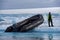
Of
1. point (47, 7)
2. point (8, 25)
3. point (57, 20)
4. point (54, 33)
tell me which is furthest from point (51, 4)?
point (8, 25)

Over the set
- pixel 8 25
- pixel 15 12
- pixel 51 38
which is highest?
pixel 15 12

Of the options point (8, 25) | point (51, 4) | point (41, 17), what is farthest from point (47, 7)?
point (8, 25)

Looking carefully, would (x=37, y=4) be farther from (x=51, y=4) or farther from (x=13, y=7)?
(x=13, y=7)

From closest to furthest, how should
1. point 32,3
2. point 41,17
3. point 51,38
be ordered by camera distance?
point 51,38 → point 41,17 → point 32,3

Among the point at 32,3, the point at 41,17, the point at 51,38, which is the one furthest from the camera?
the point at 32,3

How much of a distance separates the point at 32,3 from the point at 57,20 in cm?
30

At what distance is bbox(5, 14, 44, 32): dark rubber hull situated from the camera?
116 cm

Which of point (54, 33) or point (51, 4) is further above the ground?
Answer: point (51, 4)

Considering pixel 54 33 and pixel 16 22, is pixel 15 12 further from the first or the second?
pixel 54 33

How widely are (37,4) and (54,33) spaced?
0.38 meters

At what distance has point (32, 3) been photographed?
1.35 metres

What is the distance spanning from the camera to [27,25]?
115 cm

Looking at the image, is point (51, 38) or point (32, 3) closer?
point (51, 38)

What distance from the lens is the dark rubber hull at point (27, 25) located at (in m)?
1.16
